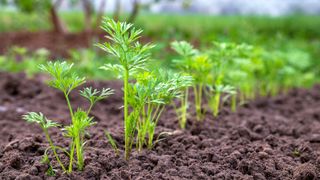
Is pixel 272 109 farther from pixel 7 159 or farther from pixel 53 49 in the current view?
pixel 53 49

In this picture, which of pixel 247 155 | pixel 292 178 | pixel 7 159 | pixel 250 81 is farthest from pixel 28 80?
pixel 292 178

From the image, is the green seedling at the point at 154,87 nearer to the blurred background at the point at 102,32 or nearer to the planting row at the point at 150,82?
the planting row at the point at 150,82

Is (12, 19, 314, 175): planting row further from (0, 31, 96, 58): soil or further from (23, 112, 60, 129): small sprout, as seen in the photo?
(0, 31, 96, 58): soil

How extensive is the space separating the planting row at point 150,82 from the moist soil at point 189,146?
80 mm

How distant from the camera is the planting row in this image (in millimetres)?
2371

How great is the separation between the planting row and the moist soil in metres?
0.08

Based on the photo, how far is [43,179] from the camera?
2.36m

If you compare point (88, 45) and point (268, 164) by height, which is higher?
point (88, 45)

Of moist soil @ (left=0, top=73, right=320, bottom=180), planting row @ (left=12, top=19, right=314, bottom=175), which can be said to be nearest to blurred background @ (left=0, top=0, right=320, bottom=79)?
planting row @ (left=12, top=19, right=314, bottom=175)

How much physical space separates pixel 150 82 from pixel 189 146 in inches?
24.5

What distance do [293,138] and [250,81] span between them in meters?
1.55

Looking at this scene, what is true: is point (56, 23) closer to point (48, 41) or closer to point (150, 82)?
point (48, 41)

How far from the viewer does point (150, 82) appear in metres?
2.47

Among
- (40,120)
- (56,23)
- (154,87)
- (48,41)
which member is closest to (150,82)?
(154,87)
